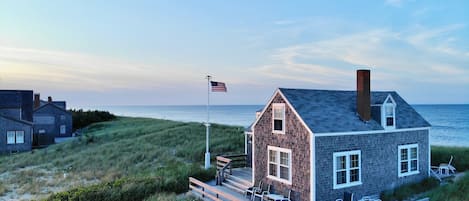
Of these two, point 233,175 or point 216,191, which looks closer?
point 216,191

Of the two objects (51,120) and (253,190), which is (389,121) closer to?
(253,190)

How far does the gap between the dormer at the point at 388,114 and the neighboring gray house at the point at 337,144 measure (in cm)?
5

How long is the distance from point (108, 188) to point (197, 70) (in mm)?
18574

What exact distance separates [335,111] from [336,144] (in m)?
1.98

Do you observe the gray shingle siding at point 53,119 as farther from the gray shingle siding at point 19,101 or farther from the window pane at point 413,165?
the window pane at point 413,165

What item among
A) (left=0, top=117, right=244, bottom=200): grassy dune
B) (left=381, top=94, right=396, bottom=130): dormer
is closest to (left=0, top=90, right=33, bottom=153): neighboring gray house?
(left=0, top=117, right=244, bottom=200): grassy dune

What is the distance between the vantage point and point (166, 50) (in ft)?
93.2

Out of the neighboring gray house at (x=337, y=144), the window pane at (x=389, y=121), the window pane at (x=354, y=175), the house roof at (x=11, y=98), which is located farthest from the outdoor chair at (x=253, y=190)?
the house roof at (x=11, y=98)

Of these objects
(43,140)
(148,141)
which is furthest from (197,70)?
(43,140)

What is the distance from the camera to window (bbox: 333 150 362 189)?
15263mm

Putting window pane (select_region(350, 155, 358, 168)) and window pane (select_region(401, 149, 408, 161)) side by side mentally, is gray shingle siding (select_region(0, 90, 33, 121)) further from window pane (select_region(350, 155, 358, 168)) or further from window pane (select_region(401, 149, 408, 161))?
window pane (select_region(401, 149, 408, 161))

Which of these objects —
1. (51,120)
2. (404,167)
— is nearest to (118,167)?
(404,167)

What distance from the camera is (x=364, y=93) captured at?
17078 millimetres

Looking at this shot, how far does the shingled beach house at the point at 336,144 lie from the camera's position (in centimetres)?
1495
